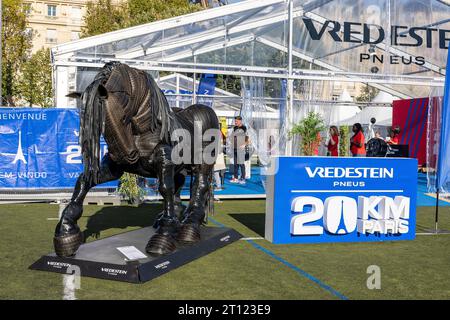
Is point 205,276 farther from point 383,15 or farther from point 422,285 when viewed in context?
point 383,15

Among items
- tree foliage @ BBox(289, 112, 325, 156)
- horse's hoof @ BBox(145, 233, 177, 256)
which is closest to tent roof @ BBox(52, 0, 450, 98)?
tree foliage @ BBox(289, 112, 325, 156)

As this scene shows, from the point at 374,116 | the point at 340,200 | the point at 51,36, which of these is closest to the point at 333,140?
the point at 340,200

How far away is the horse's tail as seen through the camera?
4914 mm

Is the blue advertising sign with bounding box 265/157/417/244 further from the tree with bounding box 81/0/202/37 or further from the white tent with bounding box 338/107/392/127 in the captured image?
the tree with bounding box 81/0/202/37

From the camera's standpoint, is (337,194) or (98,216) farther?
(98,216)

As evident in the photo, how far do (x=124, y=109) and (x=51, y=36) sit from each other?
5340cm

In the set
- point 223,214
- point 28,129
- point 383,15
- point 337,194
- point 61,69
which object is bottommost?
point 223,214

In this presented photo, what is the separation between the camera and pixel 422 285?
5059mm

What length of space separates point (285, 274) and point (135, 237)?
5.78 ft

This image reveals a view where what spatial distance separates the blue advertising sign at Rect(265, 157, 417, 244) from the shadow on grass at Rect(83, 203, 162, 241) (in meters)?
2.24

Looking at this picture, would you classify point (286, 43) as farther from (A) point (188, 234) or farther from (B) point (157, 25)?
(A) point (188, 234)

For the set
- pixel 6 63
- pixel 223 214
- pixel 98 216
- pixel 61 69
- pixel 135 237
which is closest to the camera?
pixel 135 237

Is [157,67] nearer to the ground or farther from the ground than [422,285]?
farther from the ground
